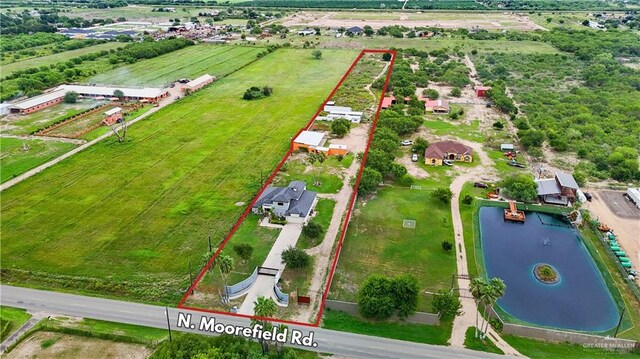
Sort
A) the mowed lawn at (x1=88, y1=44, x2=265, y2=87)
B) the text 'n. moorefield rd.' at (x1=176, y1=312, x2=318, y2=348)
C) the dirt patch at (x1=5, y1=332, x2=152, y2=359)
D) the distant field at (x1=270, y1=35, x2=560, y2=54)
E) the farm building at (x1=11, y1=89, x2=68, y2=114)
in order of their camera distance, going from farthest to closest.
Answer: the distant field at (x1=270, y1=35, x2=560, y2=54) < the mowed lawn at (x1=88, y1=44, x2=265, y2=87) < the farm building at (x1=11, y1=89, x2=68, y2=114) < the dirt patch at (x1=5, y1=332, x2=152, y2=359) < the text 'n. moorefield rd.' at (x1=176, y1=312, x2=318, y2=348)

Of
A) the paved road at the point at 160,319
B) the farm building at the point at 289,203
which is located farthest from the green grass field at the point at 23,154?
the farm building at the point at 289,203

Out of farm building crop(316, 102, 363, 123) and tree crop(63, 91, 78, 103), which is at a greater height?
farm building crop(316, 102, 363, 123)

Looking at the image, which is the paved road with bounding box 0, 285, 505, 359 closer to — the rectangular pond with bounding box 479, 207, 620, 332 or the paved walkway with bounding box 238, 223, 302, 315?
the paved walkway with bounding box 238, 223, 302, 315

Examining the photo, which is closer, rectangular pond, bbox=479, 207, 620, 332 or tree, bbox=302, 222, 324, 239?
rectangular pond, bbox=479, 207, 620, 332

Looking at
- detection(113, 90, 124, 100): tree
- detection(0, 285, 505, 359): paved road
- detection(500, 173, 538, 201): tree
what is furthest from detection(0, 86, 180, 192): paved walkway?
detection(500, 173, 538, 201): tree

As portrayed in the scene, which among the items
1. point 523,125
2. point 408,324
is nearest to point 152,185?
point 408,324

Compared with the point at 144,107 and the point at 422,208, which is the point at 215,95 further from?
the point at 422,208

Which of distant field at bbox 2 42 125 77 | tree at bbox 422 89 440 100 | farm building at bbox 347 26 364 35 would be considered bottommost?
distant field at bbox 2 42 125 77

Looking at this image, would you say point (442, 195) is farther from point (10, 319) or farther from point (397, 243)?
point (10, 319)
